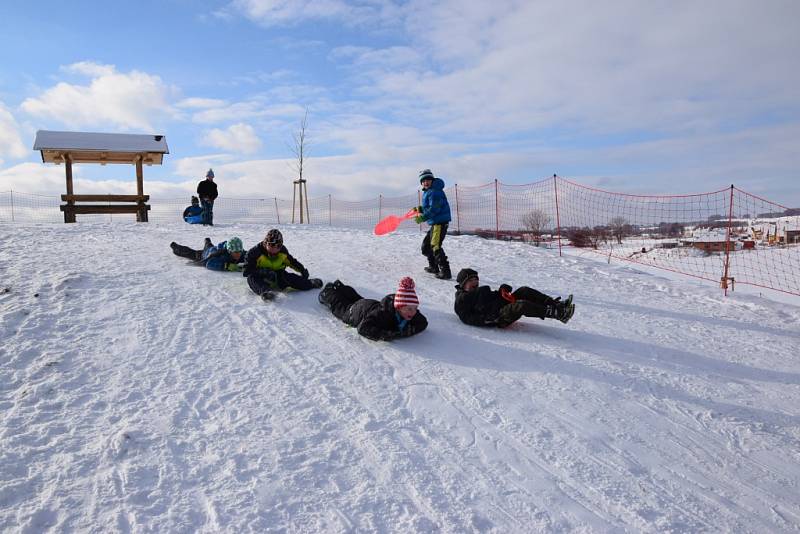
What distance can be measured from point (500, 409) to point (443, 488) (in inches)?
43.5

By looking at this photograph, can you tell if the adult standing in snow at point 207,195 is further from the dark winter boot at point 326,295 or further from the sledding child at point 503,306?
the sledding child at point 503,306

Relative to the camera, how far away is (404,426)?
3697 mm

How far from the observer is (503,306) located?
18.9ft

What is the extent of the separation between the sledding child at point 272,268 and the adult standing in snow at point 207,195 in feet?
32.1

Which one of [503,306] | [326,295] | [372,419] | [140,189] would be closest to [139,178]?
[140,189]

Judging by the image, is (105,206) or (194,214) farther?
(105,206)

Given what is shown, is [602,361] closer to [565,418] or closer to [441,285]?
[565,418]

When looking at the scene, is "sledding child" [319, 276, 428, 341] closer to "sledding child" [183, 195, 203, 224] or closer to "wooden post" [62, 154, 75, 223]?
"sledding child" [183, 195, 203, 224]

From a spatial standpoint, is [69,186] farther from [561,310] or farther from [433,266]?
[561,310]

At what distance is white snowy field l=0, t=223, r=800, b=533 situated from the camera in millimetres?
2877

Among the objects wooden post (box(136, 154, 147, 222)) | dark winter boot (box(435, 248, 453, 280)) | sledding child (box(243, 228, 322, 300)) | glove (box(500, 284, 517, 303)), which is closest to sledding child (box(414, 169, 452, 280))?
dark winter boot (box(435, 248, 453, 280))

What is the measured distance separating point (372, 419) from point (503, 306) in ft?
8.31

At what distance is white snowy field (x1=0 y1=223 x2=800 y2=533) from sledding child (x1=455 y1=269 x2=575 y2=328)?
0.27 m

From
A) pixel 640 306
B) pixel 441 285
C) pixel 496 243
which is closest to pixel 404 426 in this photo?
pixel 441 285
